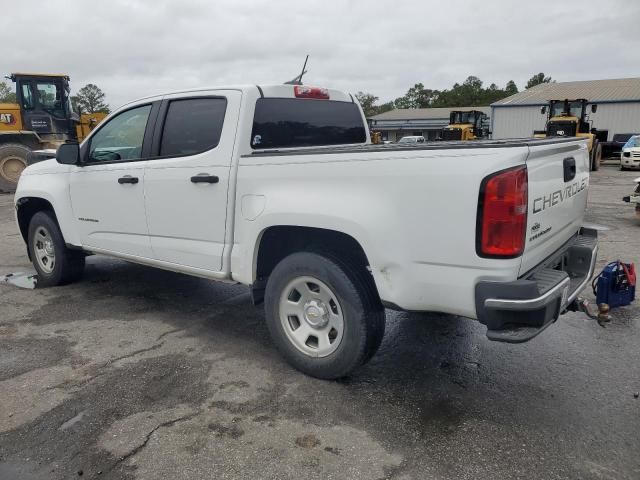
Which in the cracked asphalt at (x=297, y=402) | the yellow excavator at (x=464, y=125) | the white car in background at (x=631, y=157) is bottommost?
the cracked asphalt at (x=297, y=402)

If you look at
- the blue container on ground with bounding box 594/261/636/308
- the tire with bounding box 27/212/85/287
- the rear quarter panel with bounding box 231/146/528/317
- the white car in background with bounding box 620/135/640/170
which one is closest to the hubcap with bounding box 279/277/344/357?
the rear quarter panel with bounding box 231/146/528/317

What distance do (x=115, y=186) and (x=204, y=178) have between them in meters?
1.27

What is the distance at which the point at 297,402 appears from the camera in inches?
130

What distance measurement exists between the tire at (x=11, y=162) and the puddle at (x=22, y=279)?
1145 cm

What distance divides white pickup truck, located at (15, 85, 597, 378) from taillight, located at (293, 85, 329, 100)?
0.01 meters

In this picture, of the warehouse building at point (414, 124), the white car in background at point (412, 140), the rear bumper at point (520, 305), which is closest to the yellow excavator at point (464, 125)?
the white car in background at point (412, 140)

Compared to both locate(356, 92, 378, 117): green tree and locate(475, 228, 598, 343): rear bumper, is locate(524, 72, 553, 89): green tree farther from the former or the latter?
locate(475, 228, 598, 343): rear bumper

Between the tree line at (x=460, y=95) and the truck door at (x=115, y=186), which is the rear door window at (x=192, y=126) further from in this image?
the tree line at (x=460, y=95)

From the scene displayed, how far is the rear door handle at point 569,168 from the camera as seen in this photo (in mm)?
3271

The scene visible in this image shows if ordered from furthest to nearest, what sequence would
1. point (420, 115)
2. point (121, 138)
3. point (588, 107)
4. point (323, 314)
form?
point (420, 115), point (588, 107), point (121, 138), point (323, 314)

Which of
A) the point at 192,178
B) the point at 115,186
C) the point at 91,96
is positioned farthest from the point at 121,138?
the point at 91,96

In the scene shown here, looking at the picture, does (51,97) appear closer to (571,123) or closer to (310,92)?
(310,92)

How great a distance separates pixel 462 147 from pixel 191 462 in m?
2.16

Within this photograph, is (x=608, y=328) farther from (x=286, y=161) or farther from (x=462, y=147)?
(x=286, y=161)
